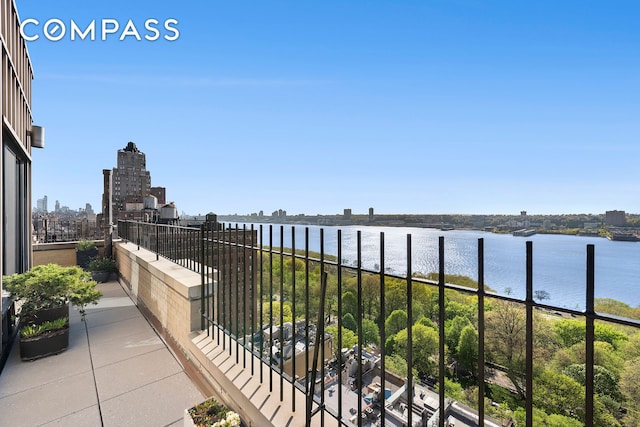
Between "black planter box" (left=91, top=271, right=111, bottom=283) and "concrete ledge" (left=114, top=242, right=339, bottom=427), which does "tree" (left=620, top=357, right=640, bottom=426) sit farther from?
"black planter box" (left=91, top=271, right=111, bottom=283)

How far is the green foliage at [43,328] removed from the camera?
4.47m

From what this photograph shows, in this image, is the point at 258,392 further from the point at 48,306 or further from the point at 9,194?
the point at 9,194

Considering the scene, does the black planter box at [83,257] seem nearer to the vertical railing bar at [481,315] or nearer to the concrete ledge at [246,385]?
the concrete ledge at [246,385]

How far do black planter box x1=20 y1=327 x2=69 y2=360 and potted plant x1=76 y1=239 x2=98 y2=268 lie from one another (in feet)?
23.8

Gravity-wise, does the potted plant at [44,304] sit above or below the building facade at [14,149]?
below

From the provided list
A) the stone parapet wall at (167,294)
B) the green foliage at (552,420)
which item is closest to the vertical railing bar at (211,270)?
the stone parapet wall at (167,294)

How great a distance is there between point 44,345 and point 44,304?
A: 2.26ft

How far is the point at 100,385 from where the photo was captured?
3.76 meters

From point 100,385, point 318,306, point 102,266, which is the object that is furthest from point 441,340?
point 102,266

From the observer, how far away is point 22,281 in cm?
479

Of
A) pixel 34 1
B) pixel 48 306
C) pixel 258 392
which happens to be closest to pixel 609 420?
Result: pixel 258 392

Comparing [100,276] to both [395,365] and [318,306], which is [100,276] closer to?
[318,306]

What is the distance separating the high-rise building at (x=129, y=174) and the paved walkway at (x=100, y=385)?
90.8 m

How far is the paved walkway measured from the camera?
3217 mm
